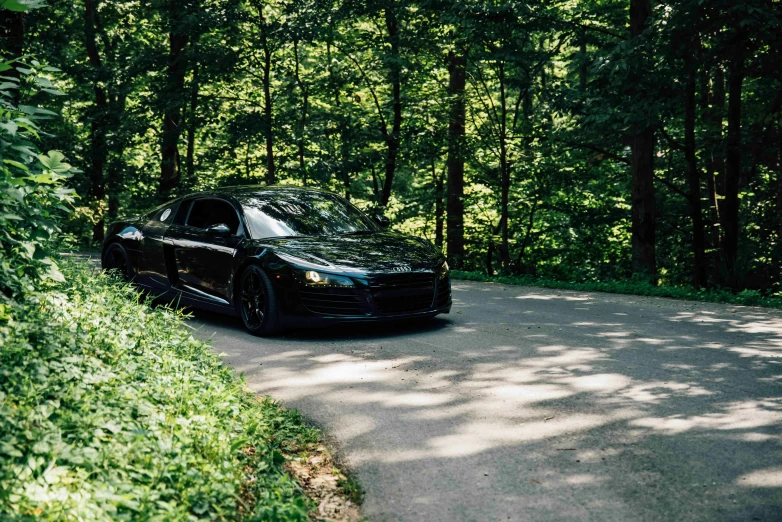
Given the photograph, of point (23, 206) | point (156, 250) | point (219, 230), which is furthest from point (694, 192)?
point (23, 206)

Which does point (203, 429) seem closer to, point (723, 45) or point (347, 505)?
point (347, 505)

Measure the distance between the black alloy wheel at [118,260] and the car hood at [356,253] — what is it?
9.28ft

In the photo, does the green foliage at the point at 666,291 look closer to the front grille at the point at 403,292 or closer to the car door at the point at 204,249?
the front grille at the point at 403,292

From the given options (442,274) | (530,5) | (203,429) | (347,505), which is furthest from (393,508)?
(530,5)

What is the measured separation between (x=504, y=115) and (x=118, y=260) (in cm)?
1038

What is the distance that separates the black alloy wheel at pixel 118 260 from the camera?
10.3 metres

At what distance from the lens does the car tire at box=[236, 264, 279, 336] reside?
7934 millimetres

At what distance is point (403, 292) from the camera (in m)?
7.98

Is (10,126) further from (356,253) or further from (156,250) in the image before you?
(156,250)

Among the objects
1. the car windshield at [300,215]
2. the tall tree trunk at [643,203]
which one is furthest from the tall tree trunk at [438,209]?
the car windshield at [300,215]

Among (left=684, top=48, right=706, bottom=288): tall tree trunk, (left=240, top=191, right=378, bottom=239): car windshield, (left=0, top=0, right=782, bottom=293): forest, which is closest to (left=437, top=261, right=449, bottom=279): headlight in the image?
(left=240, top=191, right=378, bottom=239): car windshield

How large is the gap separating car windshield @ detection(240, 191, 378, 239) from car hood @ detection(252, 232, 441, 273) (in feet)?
0.87

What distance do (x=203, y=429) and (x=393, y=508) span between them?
1139mm

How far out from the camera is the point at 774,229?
711 inches
